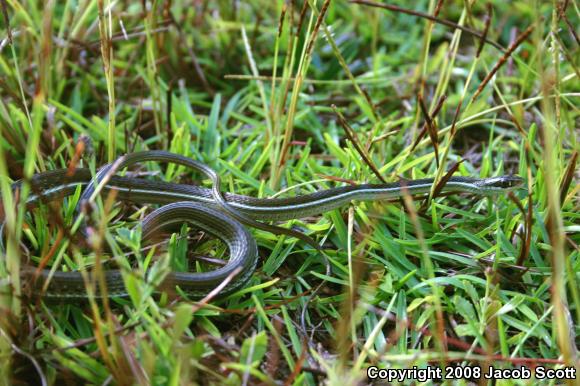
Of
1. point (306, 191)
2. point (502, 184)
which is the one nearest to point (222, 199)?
point (306, 191)

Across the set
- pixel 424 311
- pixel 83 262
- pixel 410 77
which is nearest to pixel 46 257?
pixel 83 262

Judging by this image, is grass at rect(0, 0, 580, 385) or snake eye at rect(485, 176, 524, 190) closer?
grass at rect(0, 0, 580, 385)

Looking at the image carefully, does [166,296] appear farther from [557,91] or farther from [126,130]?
[557,91]

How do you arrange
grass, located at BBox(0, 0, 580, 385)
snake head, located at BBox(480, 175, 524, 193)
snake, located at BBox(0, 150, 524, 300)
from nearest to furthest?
grass, located at BBox(0, 0, 580, 385), snake, located at BBox(0, 150, 524, 300), snake head, located at BBox(480, 175, 524, 193)

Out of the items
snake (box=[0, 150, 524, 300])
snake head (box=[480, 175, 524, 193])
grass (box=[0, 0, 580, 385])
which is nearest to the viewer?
grass (box=[0, 0, 580, 385])

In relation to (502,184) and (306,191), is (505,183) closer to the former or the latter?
(502,184)
